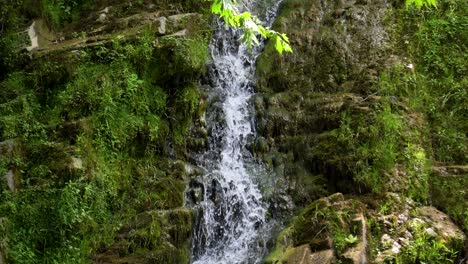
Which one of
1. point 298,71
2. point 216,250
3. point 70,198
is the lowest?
point 216,250

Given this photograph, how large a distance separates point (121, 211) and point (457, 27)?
21.4ft

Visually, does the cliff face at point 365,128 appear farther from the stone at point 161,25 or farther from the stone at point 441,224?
the stone at point 161,25

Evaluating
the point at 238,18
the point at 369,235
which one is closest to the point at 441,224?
the point at 369,235

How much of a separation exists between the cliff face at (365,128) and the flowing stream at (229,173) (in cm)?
31

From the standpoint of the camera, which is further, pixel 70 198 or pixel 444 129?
pixel 444 129

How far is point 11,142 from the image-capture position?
19.0 ft

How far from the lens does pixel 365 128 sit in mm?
6578

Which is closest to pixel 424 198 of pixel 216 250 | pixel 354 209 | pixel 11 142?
pixel 354 209

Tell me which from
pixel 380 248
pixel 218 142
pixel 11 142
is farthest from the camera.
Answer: pixel 218 142

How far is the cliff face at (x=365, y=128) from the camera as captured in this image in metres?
5.34

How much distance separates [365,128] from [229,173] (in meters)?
2.27

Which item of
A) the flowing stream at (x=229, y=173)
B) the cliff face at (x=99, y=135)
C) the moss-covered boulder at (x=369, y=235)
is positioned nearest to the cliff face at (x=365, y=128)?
the moss-covered boulder at (x=369, y=235)

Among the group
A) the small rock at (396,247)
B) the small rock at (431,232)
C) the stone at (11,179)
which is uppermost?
the stone at (11,179)

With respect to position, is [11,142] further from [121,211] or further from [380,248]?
[380,248]
